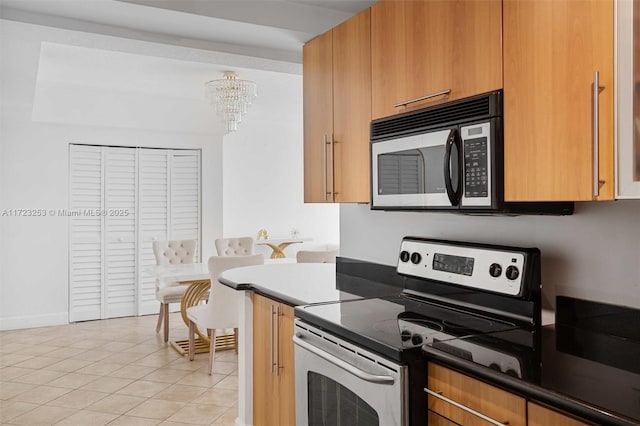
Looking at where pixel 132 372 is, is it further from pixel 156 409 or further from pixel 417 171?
pixel 417 171

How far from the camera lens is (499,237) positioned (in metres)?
1.96

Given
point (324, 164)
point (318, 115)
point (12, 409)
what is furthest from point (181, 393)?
point (318, 115)

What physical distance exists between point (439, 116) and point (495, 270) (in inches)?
22.6

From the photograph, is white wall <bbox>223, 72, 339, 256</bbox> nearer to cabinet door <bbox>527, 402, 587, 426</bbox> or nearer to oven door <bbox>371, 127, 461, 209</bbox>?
oven door <bbox>371, 127, 461, 209</bbox>

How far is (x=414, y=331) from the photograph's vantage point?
1645 mm

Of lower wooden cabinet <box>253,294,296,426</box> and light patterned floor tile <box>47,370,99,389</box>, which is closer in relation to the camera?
lower wooden cabinet <box>253,294,296,426</box>

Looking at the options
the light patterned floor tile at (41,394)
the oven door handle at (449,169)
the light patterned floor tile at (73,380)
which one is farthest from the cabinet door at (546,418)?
the light patterned floor tile at (73,380)

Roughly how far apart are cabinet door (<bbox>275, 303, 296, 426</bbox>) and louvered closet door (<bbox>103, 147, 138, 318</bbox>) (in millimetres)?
4084

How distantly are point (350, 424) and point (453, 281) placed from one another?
0.64m

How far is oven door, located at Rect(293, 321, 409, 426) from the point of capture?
146 cm

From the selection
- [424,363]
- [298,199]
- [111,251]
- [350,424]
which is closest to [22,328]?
[111,251]

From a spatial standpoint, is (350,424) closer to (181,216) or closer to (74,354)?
(74,354)

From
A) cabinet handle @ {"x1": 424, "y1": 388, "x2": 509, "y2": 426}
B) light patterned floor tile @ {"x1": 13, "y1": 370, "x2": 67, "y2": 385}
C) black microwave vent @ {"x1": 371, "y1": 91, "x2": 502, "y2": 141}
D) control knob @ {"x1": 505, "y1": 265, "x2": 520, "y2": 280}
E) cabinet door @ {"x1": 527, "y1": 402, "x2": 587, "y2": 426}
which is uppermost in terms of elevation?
black microwave vent @ {"x1": 371, "y1": 91, "x2": 502, "y2": 141}

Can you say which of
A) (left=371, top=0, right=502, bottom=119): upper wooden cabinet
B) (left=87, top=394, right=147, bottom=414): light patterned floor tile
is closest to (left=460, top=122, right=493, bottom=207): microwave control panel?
(left=371, top=0, right=502, bottom=119): upper wooden cabinet
